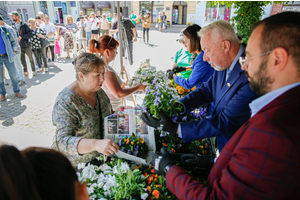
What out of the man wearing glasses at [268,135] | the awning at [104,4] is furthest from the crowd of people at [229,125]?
the awning at [104,4]

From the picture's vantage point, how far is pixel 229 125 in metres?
1.49

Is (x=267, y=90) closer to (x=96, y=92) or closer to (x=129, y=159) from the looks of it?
(x=129, y=159)

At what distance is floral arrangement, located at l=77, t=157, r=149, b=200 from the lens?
3.85ft

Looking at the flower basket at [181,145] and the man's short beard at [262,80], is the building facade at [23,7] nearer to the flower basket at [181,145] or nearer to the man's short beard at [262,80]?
the flower basket at [181,145]

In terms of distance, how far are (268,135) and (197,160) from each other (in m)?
0.79

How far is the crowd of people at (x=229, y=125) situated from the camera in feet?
1.90

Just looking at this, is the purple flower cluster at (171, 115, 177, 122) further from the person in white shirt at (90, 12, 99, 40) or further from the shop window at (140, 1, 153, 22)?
the shop window at (140, 1, 153, 22)

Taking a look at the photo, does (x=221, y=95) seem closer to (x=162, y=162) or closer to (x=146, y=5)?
(x=162, y=162)

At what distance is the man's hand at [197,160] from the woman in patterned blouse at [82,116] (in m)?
0.55

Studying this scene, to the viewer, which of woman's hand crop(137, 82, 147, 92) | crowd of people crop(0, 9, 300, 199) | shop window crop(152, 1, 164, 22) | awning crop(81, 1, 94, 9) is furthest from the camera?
awning crop(81, 1, 94, 9)

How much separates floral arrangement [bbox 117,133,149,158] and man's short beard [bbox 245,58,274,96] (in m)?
0.97

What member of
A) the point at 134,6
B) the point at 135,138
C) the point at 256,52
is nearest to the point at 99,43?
the point at 135,138

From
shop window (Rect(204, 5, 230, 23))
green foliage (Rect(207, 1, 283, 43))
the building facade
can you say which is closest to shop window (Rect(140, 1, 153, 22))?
shop window (Rect(204, 5, 230, 23))

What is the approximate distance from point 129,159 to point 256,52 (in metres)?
1.13
